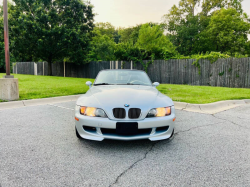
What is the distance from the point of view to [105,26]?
62875 millimetres

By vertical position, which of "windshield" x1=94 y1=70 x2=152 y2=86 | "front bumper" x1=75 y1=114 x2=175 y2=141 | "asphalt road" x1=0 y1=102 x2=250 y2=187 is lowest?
"asphalt road" x1=0 y1=102 x2=250 y2=187

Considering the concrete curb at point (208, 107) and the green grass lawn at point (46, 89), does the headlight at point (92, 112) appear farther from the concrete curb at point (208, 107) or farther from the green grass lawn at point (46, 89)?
the green grass lawn at point (46, 89)

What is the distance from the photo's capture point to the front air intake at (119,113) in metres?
3.03

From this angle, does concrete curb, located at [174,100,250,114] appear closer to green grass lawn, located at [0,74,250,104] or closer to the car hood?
green grass lawn, located at [0,74,250,104]

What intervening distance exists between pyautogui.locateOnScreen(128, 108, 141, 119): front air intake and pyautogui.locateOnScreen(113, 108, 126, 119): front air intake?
0.10 m

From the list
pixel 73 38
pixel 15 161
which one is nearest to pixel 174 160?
pixel 15 161

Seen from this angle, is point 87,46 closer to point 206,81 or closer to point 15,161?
point 206,81

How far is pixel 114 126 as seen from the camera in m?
2.98

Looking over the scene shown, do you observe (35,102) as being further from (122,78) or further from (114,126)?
(114,126)

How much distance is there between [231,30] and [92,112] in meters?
35.8

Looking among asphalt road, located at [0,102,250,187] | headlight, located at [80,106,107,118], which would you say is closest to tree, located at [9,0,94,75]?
asphalt road, located at [0,102,250,187]

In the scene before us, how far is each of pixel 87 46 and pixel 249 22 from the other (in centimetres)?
3029

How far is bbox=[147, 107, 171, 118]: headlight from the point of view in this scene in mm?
3139

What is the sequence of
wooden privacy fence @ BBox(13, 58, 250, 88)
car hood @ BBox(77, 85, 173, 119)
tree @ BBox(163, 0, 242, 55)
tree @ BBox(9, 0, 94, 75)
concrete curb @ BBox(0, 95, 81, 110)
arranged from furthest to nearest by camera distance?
tree @ BBox(163, 0, 242, 55), tree @ BBox(9, 0, 94, 75), wooden privacy fence @ BBox(13, 58, 250, 88), concrete curb @ BBox(0, 95, 81, 110), car hood @ BBox(77, 85, 173, 119)
